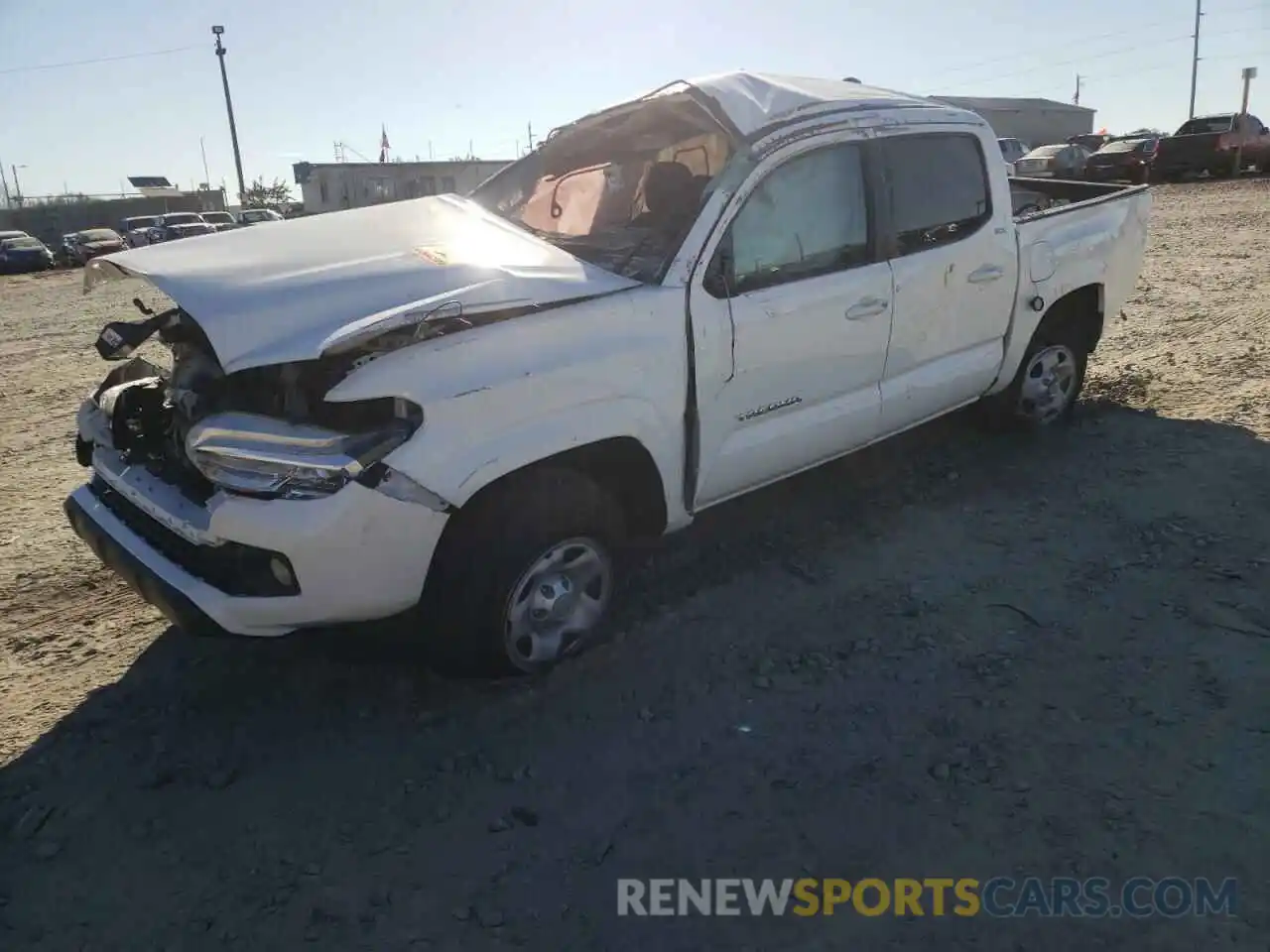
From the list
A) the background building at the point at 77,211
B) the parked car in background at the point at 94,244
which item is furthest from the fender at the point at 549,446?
the background building at the point at 77,211

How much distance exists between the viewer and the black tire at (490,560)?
2885 mm

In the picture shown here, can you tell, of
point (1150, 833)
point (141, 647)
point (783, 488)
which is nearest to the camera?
point (1150, 833)

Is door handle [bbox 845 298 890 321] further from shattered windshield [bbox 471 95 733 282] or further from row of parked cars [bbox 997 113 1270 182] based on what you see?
row of parked cars [bbox 997 113 1270 182]

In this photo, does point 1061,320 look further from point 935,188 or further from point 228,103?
point 228,103

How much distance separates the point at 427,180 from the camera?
46.8m

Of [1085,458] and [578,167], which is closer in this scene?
[578,167]

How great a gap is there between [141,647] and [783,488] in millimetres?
3064

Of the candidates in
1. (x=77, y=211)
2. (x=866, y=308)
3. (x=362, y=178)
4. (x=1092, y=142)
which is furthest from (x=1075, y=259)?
(x=77, y=211)

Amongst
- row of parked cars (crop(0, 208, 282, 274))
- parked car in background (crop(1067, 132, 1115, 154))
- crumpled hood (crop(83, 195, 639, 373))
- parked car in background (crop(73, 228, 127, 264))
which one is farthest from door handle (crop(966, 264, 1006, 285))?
parked car in background (crop(1067, 132, 1115, 154))

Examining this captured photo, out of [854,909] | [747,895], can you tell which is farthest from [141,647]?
[854,909]

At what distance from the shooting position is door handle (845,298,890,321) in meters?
3.82

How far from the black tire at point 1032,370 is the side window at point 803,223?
1750mm

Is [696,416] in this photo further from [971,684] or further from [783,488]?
[783,488]

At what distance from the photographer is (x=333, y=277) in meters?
3.04
